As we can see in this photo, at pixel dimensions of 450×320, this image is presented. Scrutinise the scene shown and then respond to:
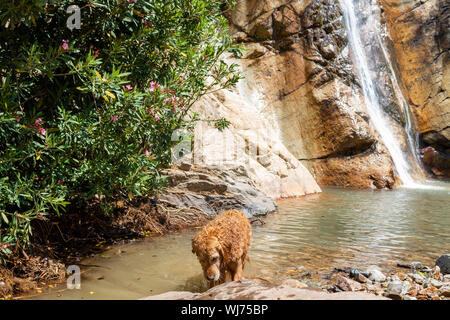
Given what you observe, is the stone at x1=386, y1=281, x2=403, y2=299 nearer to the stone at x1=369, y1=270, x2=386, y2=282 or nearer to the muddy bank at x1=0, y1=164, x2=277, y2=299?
the stone at x1=369, y1=270, x2=386, y2=282

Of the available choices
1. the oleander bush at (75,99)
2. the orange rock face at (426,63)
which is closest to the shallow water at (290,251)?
the oleander bush at (75,99)

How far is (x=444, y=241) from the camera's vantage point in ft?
20.8

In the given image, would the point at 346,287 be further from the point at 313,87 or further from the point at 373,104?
the point at 373,104

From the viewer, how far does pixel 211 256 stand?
3.50 m

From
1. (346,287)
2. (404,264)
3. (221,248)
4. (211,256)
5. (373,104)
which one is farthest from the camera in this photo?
(373,104)

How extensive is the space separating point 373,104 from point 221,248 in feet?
67.3

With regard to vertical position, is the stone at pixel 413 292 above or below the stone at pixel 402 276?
above

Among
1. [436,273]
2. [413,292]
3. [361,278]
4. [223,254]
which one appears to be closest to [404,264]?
[436,273]

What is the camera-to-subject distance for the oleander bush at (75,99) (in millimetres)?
3406

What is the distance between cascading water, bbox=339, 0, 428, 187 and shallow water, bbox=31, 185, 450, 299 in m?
11.8

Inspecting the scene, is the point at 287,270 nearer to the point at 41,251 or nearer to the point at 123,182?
the point at 123,182

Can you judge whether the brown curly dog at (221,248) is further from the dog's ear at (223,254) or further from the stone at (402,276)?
the stone at (402,276)

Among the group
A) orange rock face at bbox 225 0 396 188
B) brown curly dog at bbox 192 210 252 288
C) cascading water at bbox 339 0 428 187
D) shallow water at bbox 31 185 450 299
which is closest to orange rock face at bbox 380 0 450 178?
cascading water at bbox 339 0 428 187
